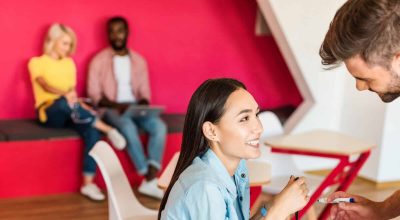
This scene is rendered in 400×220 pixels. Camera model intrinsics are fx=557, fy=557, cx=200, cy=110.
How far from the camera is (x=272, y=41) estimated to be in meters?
5.83

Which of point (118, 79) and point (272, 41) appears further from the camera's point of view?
point (272, 41)

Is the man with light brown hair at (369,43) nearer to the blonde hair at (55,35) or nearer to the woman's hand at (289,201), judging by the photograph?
the woman's hand at (289,201)

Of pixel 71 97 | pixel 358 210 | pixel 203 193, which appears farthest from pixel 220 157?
pixel 71 97

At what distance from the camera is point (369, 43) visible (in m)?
1.47

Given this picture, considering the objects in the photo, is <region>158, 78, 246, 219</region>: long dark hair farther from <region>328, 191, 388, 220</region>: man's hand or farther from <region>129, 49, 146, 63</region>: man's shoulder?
<region>129, 49, 146, 63</region>: man's shoulder

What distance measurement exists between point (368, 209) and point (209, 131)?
0.60m

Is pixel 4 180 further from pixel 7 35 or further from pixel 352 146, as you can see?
pixel 352 146

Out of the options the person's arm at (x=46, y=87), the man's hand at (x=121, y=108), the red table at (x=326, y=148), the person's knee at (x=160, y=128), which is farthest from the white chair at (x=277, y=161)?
the person's arm at (x=46, y=87)

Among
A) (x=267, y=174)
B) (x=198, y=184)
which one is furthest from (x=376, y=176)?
(x=198, y=184)

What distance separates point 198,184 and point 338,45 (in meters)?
0.62

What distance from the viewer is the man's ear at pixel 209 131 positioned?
1.93 m

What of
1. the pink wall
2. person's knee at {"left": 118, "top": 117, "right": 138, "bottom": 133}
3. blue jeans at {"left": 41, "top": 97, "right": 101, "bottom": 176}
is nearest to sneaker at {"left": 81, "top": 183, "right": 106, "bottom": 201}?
blue jeans at {"left": 41, "top": 97, "right": 101, "bottom": 176}

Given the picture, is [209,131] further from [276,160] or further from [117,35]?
[117,35]

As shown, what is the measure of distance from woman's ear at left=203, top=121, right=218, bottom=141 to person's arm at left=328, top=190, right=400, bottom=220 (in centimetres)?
45
